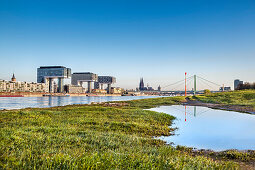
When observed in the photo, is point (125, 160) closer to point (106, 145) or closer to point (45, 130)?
point (106, 145)

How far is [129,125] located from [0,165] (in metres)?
9.52

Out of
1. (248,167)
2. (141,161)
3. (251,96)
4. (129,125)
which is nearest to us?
(141,161)

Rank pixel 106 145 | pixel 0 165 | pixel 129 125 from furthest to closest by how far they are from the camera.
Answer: pixel 129 125
pixel 106 145
pixel 0 165

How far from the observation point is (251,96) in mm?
46281

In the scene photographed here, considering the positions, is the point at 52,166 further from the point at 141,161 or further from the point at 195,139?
the point at 195,139

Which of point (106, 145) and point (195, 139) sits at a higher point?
point (106, 145)

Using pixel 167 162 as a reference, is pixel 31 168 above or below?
above

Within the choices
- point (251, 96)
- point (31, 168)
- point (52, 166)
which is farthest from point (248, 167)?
point (251, 96)

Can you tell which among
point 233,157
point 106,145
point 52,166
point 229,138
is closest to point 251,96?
point 229,138

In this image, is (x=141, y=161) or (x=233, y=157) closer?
(x=141, y=161)

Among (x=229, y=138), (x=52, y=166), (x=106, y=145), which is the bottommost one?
(x=229, y=138)

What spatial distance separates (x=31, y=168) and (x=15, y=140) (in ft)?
12.2

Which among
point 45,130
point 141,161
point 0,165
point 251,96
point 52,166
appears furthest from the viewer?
point 251,96

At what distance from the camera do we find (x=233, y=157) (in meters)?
7.23
